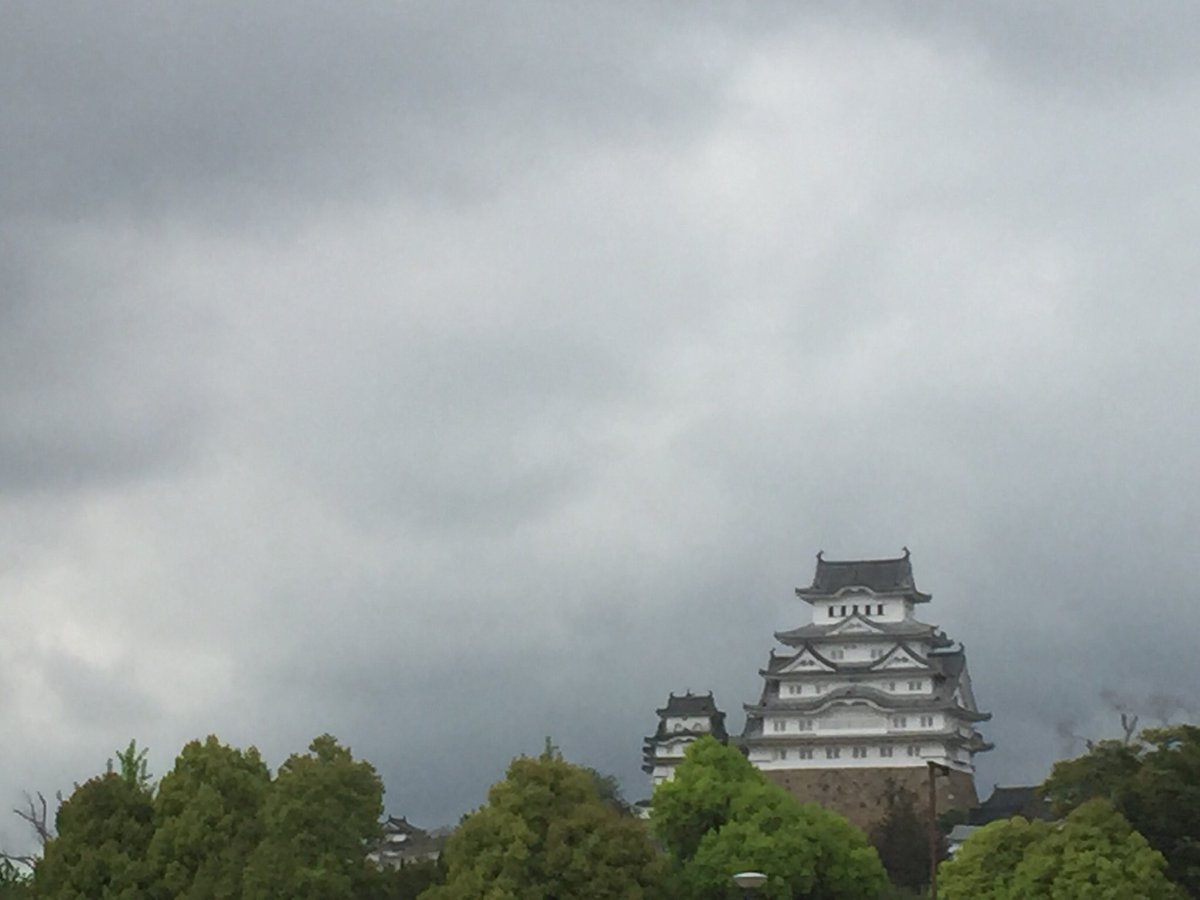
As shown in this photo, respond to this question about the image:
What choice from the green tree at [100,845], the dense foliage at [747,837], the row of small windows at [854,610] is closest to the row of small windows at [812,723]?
the row of small windows at [854,610]

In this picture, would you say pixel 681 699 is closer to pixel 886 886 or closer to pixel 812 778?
pixel 812 778

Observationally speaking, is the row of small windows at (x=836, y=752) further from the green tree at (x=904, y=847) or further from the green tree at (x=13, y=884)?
the green tree at (x=13, y=884)

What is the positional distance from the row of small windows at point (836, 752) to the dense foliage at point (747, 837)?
27485 millimetres

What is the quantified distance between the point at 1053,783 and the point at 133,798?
22.6m

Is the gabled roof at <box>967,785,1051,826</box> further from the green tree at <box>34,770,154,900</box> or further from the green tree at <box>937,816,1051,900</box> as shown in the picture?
the green tree at <box>34,770,154,900</box>

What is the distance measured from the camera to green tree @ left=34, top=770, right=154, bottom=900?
44.8 meters

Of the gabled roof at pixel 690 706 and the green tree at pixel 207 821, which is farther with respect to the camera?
the gabled roof at pixel 690 706

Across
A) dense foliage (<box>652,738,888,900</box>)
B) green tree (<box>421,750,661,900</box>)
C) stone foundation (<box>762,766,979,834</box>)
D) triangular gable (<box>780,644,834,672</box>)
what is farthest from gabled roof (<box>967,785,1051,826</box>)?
green tree (<box>421,750,661,900</box>)

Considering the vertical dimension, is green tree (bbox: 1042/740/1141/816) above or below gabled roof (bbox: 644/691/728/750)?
below

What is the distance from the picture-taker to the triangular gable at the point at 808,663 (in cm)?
8038

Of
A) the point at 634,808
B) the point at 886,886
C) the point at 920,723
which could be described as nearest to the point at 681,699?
the point at 634,808

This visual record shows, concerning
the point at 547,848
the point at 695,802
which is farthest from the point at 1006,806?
the point at 547,848

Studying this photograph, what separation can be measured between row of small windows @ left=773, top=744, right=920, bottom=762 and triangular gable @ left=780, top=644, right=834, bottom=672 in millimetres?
3311

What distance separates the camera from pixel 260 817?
4566cm
